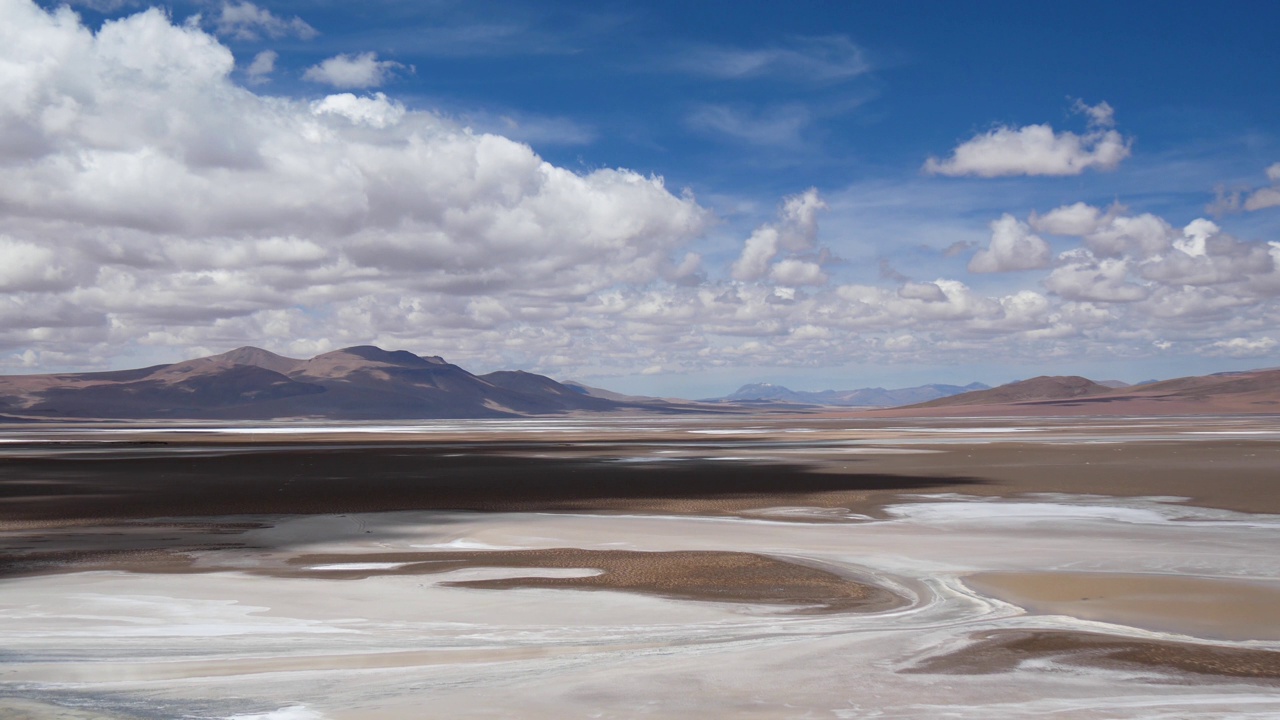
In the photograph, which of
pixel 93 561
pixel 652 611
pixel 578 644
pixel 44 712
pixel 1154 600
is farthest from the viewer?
pixel 93 561

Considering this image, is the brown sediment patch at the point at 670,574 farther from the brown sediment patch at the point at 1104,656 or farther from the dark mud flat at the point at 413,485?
the dark mud flat at the point at 413,485

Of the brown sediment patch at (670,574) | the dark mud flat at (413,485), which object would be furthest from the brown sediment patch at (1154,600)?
the dark mud flat at (413,485)

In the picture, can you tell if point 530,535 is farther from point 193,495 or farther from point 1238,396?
point 1238,396

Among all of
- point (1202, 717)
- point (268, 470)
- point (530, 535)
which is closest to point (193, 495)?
point (268, 470)

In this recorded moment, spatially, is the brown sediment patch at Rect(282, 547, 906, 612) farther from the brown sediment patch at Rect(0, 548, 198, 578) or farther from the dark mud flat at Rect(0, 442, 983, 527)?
the dark mud flat at Rect(0, 442, 983, 527)

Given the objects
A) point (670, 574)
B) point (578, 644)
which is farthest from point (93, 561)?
point (578, 644)

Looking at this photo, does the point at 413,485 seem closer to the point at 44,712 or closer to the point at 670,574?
the point at 670,574

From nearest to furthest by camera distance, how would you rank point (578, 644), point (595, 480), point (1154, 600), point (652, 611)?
point (578, 644), point (652, 611), point (1154, 600), point (595, 480)
